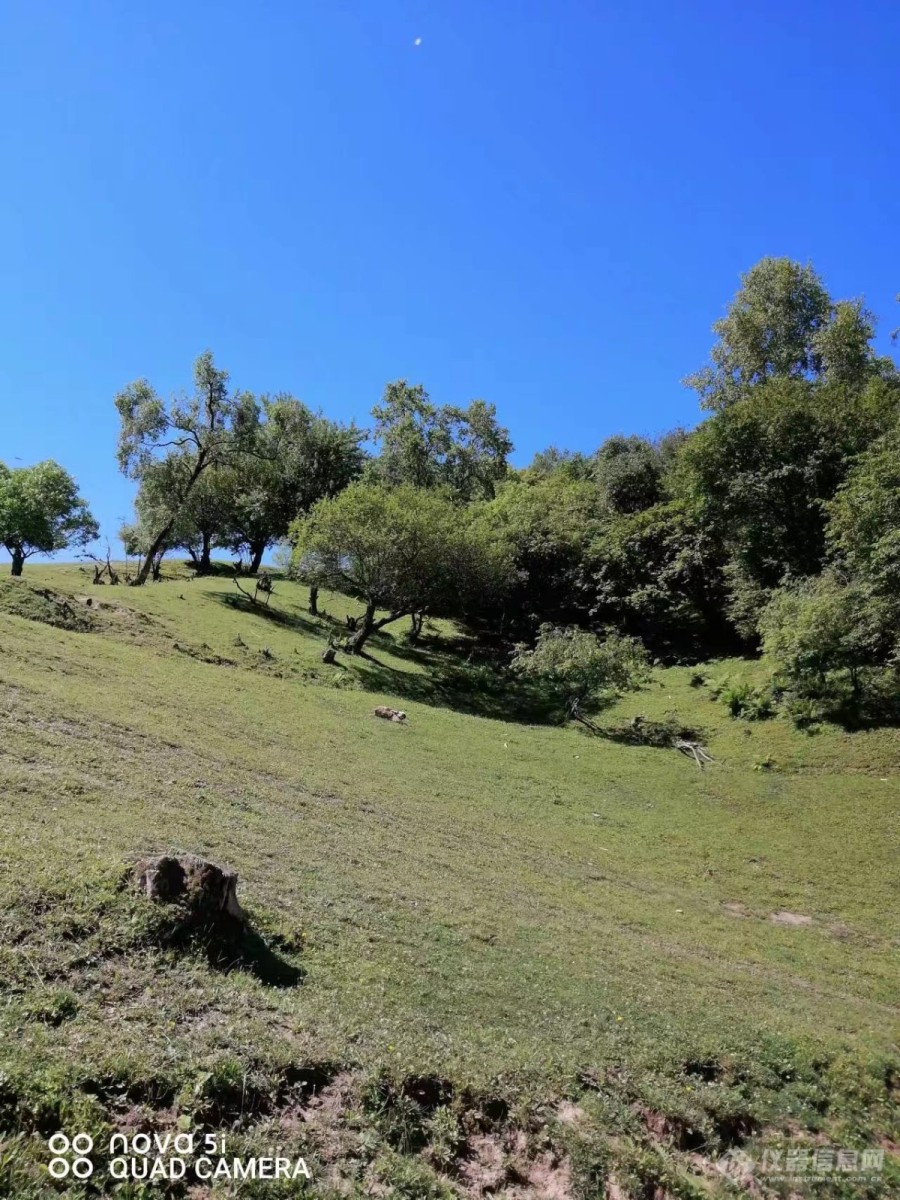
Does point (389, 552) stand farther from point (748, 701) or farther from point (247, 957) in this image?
point (247, 957)

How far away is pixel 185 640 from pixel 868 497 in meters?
27.4

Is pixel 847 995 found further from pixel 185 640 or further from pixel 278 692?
pixel 185 640

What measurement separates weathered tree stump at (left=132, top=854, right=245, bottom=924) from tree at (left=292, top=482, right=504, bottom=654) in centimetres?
2608

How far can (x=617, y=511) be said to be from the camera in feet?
164

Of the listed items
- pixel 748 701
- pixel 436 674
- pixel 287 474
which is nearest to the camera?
pixel 748 701

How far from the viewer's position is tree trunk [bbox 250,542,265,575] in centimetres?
5638

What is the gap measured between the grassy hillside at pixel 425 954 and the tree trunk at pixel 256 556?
34800mm

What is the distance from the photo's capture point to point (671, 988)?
30.5ft

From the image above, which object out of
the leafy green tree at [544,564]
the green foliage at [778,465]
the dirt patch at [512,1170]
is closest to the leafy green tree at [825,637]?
the green foliage at [778,465]

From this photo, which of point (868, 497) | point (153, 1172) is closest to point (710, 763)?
point (868, 497)

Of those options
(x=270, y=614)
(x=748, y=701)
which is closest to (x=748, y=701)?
(x=748, y=701)

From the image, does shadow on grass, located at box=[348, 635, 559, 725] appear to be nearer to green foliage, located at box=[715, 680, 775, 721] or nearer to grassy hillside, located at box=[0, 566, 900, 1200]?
green foliage, located at box=[715, 680, 775, 721]

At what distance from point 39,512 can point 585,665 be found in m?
44.4

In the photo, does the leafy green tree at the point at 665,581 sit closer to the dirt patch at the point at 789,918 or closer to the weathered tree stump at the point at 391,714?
the weathered tree stump at the point at 391,714
